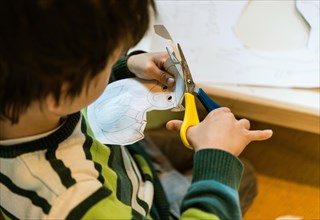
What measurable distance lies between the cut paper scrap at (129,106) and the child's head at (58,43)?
5.6 inches

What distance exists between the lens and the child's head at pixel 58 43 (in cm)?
38

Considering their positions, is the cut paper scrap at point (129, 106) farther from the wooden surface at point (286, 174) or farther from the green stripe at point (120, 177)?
the wooden surface at point (286, 174)

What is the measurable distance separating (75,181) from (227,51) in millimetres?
336

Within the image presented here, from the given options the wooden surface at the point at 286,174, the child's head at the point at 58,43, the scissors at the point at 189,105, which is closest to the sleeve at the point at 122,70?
the scissors at the point at 189,105

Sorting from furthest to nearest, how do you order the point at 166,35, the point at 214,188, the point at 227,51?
the point at 227,51 < the point at 166,35 < the point at 214,188

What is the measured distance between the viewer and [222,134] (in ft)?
1.80

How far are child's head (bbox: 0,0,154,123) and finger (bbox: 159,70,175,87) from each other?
170 millimetres

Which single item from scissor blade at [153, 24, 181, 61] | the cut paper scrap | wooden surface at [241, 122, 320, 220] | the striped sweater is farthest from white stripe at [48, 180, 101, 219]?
wooden surface at [241, 122, 320, 220]

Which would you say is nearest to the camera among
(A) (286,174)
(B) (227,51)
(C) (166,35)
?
(C) (166,35)

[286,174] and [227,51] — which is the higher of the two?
[227,51]

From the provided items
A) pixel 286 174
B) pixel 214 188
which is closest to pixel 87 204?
pixel 214 188

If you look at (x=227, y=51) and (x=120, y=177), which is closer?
(x=120, y=177)

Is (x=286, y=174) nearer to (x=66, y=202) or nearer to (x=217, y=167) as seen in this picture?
(x=217, y=167)

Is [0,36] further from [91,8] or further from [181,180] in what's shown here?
[181,180]
